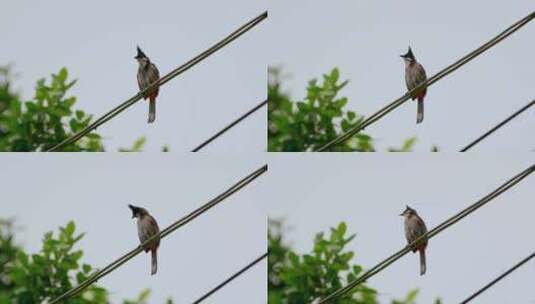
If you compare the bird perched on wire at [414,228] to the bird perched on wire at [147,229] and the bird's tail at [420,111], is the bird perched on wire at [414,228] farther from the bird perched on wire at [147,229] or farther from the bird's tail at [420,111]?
the bird perched on wire at [147,229]

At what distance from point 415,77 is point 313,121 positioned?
2.85 feet

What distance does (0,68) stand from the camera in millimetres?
9898

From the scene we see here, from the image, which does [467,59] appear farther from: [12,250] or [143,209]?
[12,250]

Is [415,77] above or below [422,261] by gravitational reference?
above

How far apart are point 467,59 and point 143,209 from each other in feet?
9.01

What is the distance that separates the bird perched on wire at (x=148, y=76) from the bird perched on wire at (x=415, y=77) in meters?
1.64

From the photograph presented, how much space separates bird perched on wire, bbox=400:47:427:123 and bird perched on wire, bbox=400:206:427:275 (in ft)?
2.09

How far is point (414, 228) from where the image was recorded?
31.4 feet

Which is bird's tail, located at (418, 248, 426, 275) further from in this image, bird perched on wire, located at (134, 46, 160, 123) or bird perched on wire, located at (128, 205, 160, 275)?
bird perched on wire, located at (134, 46, 160, 123)

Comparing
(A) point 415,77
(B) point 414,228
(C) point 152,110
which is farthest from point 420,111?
(C) point 152,110

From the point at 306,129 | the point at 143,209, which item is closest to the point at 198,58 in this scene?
the point at 306,129

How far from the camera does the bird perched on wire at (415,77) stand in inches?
376

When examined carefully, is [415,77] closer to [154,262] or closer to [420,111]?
[420,111]

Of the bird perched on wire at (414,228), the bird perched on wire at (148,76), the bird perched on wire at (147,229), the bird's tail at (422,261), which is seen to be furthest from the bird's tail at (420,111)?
the bird perched on wire at (147,229)
